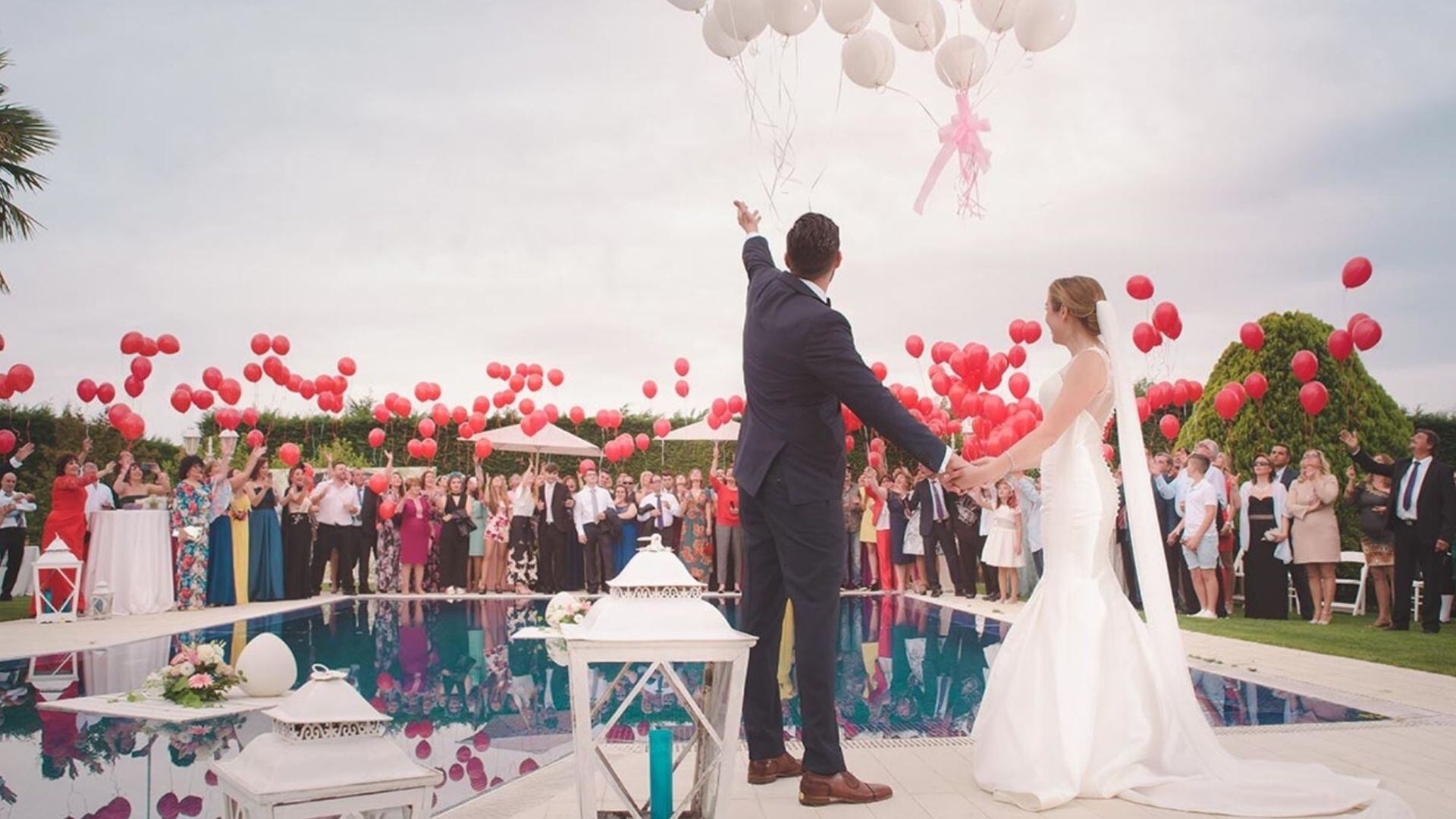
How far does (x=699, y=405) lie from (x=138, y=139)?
1334cm

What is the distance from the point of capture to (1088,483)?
4.20 meters

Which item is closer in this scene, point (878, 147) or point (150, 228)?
point (878, 147)

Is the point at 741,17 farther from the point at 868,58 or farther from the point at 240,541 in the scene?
the point at 240,541

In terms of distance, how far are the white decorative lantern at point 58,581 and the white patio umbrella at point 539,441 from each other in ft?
23.6

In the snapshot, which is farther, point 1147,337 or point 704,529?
point 704,529

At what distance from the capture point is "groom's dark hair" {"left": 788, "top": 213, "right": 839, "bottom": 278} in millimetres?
3584

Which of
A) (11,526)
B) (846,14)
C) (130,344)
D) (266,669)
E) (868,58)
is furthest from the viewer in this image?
(130,344)

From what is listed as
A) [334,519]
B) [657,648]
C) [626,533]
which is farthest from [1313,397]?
[334,519]

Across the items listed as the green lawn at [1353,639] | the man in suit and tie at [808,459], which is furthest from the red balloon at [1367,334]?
the man in suit and tie at [808,459]

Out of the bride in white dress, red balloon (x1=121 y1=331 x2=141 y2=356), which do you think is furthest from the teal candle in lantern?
red balloon (x1=121 y1=331 x2=141 y2=356)

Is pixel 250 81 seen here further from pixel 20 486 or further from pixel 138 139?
pixel 20 486

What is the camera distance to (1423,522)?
9.66 meters

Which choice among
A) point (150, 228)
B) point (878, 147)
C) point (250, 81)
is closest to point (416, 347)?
point (150, 228)

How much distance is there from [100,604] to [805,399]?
10936mm
